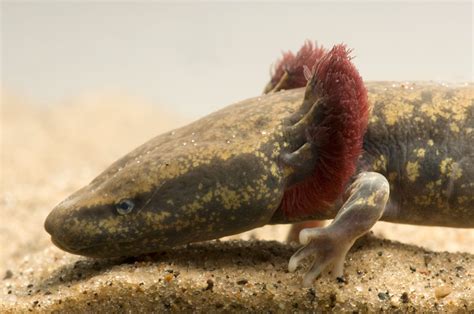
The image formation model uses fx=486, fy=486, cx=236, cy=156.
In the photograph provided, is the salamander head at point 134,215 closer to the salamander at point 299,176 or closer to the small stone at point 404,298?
the salamander at point 299,176

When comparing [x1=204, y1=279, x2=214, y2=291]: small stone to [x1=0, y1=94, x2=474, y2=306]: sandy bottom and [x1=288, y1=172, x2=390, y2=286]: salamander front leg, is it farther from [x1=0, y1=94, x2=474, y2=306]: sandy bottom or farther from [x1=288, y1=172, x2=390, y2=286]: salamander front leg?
[x1=288, y1=172, x2=390, y2=286]: salamander front leg

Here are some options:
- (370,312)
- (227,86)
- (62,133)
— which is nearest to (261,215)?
(370,312)

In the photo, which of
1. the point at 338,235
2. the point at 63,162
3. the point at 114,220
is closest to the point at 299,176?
the point at 338,235

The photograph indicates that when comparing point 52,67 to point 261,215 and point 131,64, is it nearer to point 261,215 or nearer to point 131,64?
point 131,64

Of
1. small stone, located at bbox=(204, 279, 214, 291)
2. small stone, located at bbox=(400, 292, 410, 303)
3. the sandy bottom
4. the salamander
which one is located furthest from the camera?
the sandy bottom

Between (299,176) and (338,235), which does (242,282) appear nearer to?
(338,235)

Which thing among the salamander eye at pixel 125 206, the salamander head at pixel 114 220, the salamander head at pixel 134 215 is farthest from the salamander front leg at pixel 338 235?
the salamander eye at pixel 125 206

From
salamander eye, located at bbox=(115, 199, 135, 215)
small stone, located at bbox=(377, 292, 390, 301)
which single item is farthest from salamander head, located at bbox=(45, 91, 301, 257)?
small stone, located at bbox=(377, 292, 390, 301)

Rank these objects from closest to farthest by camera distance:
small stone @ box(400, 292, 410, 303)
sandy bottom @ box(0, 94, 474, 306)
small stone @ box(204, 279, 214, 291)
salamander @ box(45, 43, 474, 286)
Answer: small stone @ box(400, 292, 410, 303), small stone @ box(204, 279, 214, 291), salamander @ box(45, 43, 474, 286), sandy bottom @ box(0, 94, 474, 306)
